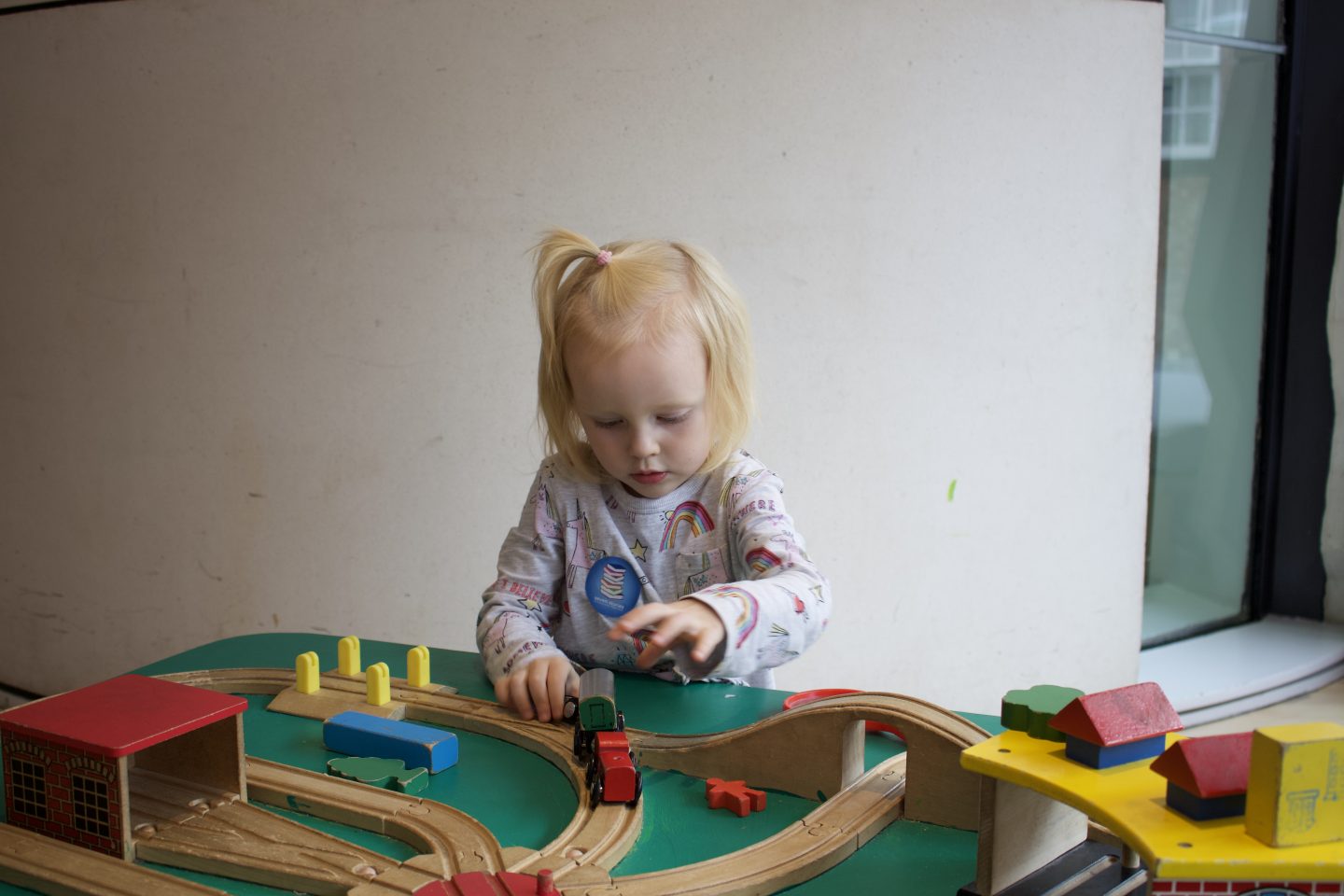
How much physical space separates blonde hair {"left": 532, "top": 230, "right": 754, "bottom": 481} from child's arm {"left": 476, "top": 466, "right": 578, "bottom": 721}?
3.7 inches

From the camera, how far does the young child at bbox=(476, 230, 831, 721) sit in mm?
1131

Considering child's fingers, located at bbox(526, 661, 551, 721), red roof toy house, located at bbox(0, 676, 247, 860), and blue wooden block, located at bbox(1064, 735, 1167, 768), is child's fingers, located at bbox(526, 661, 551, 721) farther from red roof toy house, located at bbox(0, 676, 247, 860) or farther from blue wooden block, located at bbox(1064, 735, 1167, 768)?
blue wooden block, located at bbox(1064, 735, 1167, 768)

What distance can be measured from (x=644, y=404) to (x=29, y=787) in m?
0.65

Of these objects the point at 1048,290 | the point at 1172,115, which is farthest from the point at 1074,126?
the point at 1172,115

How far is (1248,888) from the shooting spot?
22.2 inches

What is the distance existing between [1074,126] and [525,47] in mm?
1017

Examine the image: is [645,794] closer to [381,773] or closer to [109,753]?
[381,773]

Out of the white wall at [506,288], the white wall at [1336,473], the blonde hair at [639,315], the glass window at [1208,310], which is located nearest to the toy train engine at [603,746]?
the blonde hair at [639,315]

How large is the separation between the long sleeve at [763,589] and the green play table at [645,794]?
0.18 ft

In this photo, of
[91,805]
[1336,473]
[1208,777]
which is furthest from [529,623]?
[1336,473]

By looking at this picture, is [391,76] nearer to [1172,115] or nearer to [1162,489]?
[1172,115]

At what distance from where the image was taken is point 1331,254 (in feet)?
8.74

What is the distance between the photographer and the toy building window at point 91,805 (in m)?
0.78

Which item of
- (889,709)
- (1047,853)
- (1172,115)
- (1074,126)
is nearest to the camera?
(1047,853)
